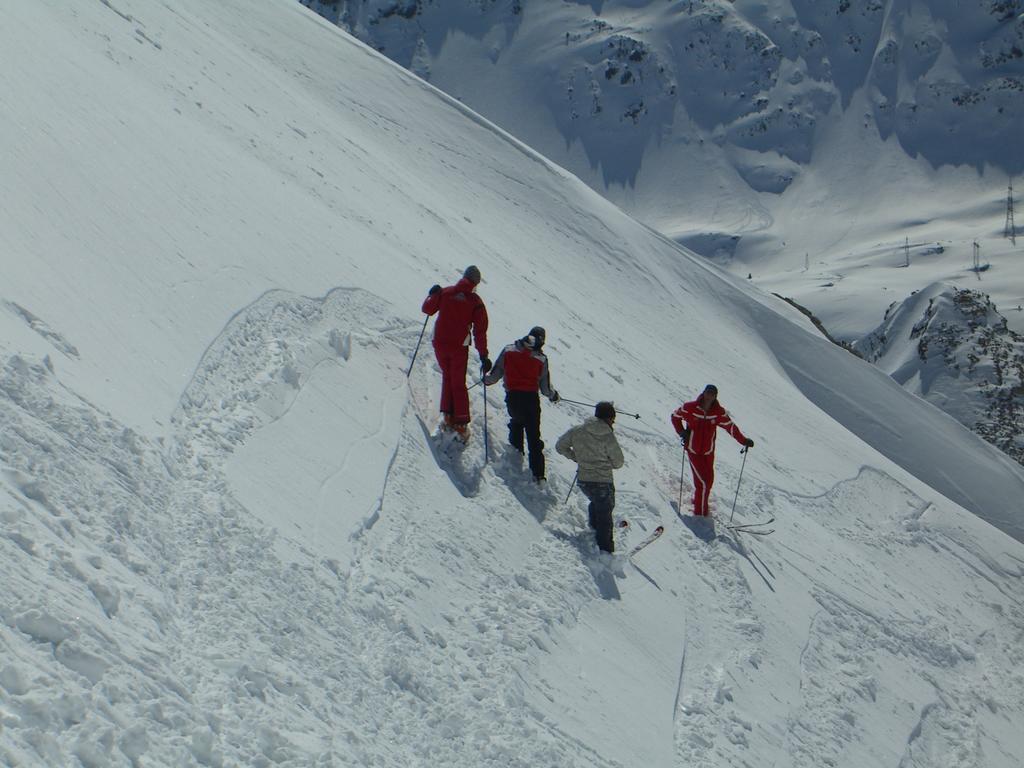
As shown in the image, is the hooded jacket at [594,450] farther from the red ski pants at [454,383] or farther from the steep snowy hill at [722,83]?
the steep snowy hill at [722,83]

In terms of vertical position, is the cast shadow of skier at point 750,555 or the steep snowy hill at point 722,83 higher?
the steep snowy hill at point 722,83

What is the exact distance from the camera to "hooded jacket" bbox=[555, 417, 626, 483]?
9766mm

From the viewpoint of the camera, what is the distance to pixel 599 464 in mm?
9766

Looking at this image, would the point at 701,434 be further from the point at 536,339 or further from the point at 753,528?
the point at 536,339

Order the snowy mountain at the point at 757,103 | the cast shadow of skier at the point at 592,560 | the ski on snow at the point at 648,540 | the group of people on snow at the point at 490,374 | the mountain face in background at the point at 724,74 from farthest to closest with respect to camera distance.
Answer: the mountain face in background at the point at 724,74 → the snowy mountain at the point at 757,103 → the ski on snow at the point at 648,540 → the group of people on snow at the point at 490,374 → the cast shadow of skier at the point at 592,560

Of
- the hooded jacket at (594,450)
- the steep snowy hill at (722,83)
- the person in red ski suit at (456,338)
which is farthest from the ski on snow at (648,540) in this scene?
the steep snowy hill at (722,83)

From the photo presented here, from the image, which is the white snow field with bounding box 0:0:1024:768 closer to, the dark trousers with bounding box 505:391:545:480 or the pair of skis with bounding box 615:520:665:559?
the pair of skis with bounding box 615:520:665:559

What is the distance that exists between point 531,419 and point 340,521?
271 cm

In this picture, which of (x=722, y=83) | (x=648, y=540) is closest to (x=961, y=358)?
(x=648, y=540)

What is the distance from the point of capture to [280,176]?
15164mm

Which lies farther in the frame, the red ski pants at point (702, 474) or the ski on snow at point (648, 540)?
the red ski pants at point (702, 474)

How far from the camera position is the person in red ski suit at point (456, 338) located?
398 inches

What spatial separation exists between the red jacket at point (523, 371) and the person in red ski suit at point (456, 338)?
0.19 metres

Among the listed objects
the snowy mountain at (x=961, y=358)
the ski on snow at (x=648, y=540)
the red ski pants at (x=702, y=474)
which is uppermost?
the snowy mountain at (x=961, y=358)
